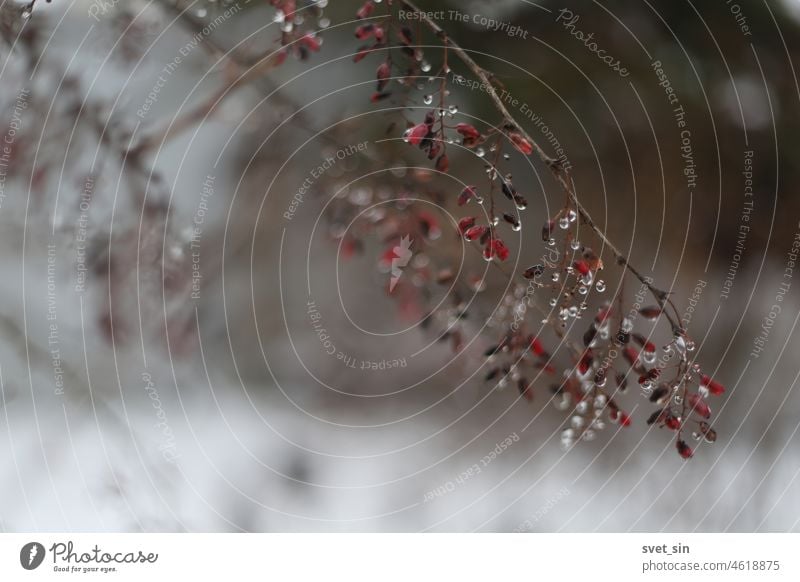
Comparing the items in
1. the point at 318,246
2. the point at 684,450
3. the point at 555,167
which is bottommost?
the point at 684,450

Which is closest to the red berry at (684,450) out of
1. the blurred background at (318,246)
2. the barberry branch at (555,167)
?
the blurred background at (318,246)

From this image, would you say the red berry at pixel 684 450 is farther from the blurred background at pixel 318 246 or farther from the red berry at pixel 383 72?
the red berry at pixel 383 72

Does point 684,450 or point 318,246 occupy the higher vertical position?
point 318,246

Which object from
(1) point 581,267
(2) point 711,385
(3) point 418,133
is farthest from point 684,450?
(3) point 418,133

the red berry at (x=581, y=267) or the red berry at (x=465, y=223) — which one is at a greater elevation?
the red berry at (x=465, y=223)

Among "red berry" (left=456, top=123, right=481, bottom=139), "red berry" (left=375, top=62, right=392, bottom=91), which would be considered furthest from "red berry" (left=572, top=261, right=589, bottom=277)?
"red berry" (left=375, top=62, right=392, bottom=91)

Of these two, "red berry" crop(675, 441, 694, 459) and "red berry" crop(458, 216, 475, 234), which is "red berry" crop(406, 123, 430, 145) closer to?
"red berry" crop(458, 216, 475, 234)

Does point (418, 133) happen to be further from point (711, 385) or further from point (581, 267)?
point (711, 385)
